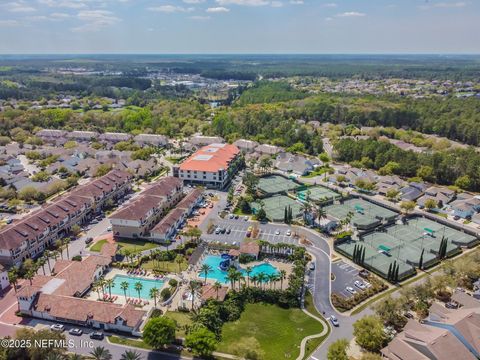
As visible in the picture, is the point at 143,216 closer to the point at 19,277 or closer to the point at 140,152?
the point at 19,277

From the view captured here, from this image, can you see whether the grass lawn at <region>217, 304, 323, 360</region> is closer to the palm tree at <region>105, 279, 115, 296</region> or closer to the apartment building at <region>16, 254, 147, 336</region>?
the apartment building at <region>16, 254, 147, 336</region>

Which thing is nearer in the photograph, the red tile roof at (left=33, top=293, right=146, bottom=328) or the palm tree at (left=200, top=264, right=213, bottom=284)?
the red tile roof at (left=33, top=293, right=146, bottom=328)

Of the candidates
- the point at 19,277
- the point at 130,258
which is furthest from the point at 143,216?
the point at 19,277

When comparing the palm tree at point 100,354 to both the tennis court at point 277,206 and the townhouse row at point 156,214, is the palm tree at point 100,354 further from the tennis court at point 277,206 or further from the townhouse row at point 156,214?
the tennis court at point 277,206

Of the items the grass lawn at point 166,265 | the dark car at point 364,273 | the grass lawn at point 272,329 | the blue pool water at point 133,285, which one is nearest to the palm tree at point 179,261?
the grass lawn at point 166,265

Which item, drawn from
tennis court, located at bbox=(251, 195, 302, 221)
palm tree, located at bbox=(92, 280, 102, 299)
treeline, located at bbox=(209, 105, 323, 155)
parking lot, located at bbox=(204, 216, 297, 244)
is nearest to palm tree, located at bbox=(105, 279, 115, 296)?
palm tree, located at bbox=(92, 280, 102, 299)

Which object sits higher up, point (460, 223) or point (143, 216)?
point (143, 216)
